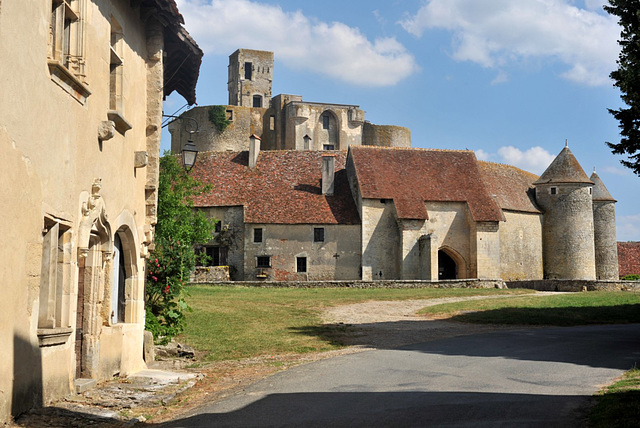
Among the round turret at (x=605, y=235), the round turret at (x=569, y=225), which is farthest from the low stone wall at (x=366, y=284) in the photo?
the round turret at (x=605, y=235)

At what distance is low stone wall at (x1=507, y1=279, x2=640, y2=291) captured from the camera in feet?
118

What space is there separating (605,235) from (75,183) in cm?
4849

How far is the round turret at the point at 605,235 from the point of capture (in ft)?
164

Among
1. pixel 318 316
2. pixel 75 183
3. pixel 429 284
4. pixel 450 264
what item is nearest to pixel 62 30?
pixel 75 183

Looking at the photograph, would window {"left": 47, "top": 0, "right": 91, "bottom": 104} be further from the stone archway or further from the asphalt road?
the stone archway

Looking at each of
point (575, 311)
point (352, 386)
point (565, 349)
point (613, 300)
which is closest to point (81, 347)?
point (352, 386)

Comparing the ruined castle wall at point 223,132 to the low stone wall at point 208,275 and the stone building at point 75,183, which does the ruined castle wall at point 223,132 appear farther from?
the stone building at point 75,183

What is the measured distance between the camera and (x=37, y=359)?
728 centimetres

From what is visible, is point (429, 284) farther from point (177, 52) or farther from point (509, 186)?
point (177, 52)

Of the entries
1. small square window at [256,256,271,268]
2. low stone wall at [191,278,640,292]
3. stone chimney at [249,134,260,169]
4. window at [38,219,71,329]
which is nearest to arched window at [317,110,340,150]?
stone chimney at [249,134,260,169]

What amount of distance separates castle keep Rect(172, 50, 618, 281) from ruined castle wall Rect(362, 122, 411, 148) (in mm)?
18004

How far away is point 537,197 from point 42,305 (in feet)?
146

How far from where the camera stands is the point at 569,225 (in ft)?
152

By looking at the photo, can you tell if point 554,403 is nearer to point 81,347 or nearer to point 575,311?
point 81,347
